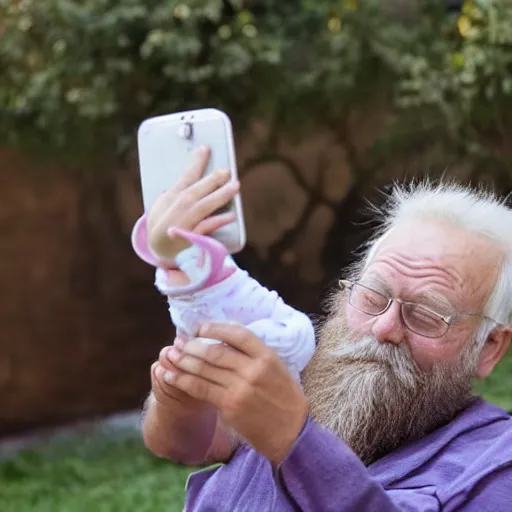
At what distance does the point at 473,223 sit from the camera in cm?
159

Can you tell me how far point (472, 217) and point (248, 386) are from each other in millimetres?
699

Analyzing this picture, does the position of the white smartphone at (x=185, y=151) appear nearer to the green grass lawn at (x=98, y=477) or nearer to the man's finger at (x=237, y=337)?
the man's finger at (x=237, y=337)

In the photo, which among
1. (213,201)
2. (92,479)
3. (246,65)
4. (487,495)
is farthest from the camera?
(246,65)

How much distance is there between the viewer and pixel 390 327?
58.8 inches

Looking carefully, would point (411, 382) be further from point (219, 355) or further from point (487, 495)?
point (219, 355)

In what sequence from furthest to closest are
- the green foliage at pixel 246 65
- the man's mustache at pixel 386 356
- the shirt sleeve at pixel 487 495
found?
the green foliage at pixel 246 65 < the man's mustache at pixel 386 356 < the shirt sleeve at pixel 487 495

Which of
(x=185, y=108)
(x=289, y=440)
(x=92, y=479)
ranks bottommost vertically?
(x=92, y=479)

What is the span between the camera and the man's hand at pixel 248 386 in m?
1.07

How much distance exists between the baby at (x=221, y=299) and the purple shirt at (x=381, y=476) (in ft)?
0.37

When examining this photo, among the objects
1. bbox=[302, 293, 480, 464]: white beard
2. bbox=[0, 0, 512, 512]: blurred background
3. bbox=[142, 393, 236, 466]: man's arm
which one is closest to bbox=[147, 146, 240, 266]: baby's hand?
bbox=[142, 393, 236, 466]: man's arm

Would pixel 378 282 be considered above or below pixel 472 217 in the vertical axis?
below

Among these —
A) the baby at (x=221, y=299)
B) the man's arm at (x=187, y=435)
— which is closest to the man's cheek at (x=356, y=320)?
the man's arm at (x=187, y=435)

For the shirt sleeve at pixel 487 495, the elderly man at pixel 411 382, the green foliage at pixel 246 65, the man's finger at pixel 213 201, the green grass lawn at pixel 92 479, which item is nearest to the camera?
the man's finger at pixel 213 201

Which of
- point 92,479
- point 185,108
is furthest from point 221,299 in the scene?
point 185,108
